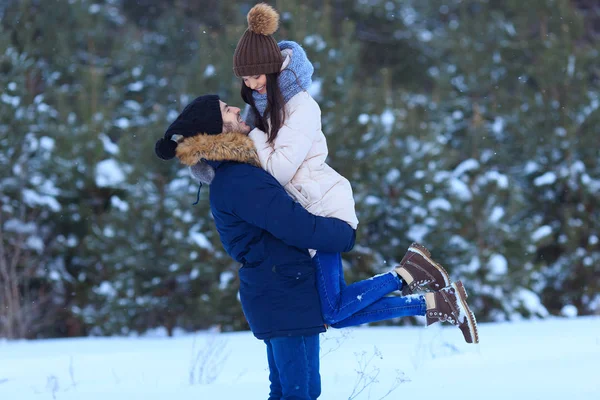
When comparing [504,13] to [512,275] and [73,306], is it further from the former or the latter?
[73,306]

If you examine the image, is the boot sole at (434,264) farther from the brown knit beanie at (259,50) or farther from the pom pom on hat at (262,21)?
the pom pom on hat at (262,21)

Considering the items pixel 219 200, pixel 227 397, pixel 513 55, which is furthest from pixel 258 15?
pixel 513 55

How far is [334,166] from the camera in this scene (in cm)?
994

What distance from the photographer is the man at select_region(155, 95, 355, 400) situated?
294cm

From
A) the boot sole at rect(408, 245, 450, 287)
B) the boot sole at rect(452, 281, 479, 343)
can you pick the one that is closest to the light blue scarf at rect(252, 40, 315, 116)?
the boot sole at rect(408, 245, 450, 287)

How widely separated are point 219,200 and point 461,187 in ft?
26.9

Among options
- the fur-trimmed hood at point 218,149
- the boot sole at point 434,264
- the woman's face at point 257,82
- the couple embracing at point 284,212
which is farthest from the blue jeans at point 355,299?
the woman's face at point 257,82

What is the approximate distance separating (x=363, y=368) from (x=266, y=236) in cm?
273

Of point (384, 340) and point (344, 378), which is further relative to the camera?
point (384, 340)

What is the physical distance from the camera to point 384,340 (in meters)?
7.08

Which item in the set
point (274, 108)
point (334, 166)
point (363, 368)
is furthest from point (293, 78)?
point (334, 166)

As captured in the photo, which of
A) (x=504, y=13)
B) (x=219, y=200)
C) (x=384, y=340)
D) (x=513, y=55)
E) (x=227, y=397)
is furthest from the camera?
(x=504, y=13)

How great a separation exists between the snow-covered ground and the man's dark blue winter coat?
2.78ft

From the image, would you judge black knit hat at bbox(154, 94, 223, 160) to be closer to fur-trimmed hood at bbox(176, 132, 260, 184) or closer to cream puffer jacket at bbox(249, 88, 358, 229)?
fur-trimmed hood at bbox(176, 132, 260, 184)
